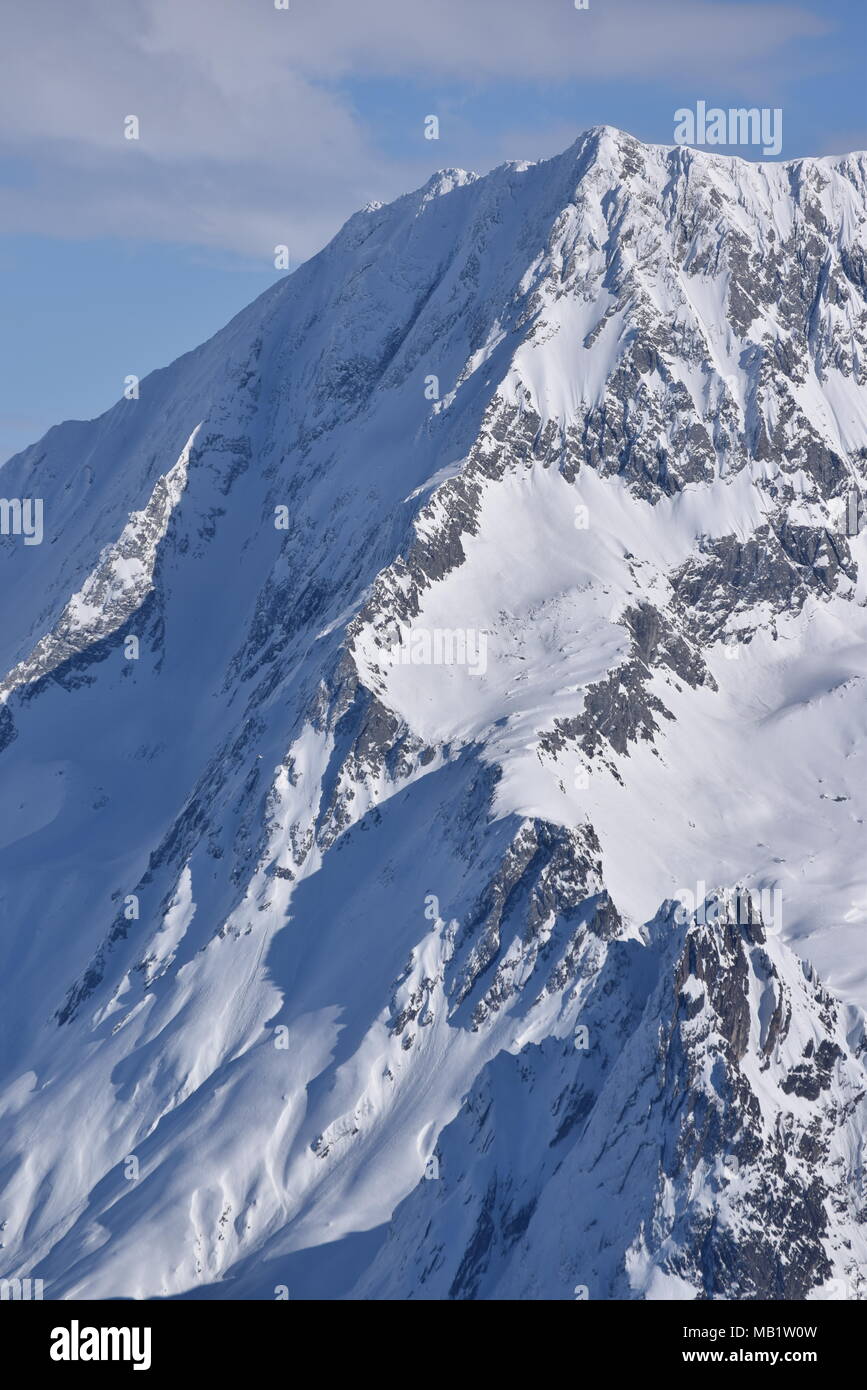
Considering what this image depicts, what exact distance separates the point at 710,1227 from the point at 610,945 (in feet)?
152

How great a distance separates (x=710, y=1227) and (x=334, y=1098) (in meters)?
58.9

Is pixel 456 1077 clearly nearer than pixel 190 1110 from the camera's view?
Yes

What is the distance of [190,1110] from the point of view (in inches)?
7367

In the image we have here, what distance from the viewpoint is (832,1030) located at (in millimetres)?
140125

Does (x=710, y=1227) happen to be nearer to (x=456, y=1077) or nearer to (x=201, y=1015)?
(x=456, y=1077)

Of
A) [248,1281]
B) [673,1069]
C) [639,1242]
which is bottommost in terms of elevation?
[248,1281]

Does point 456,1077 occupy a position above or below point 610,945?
below
